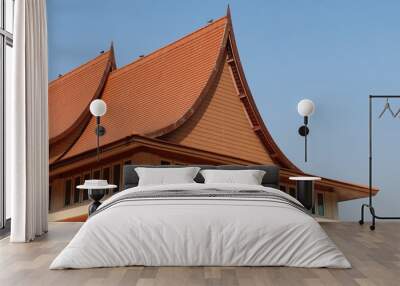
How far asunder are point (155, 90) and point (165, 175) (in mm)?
1222

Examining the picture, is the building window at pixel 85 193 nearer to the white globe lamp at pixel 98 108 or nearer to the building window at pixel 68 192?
the building window at pixel 68 192

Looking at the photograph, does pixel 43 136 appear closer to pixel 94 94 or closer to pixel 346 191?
pixel 94 94

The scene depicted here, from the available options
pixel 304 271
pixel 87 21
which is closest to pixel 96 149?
pixel 87 21

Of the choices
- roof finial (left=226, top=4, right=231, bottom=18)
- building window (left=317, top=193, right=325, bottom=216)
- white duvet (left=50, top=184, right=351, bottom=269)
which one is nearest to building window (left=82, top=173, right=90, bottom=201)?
roof finial (left=226, top=4, right=231, bottom=18)

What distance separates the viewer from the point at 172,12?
647 centimetres

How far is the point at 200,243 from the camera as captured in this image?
146 inches

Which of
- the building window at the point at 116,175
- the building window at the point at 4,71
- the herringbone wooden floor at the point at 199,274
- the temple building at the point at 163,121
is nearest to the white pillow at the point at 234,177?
the temple building at the point at 163,121

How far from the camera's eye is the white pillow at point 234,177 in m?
5.68

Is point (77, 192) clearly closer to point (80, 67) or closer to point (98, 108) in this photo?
point (98, 108)

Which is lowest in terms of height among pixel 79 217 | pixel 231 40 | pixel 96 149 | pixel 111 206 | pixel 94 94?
pixel 79 217

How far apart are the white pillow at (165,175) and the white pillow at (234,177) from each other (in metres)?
0.20

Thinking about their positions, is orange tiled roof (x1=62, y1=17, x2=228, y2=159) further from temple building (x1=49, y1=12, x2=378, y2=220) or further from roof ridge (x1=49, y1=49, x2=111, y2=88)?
roof ridge (x1=49, y1=49, x2=111, y2=88)

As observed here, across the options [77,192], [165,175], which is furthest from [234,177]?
[77,192]

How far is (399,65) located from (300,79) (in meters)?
1.20
